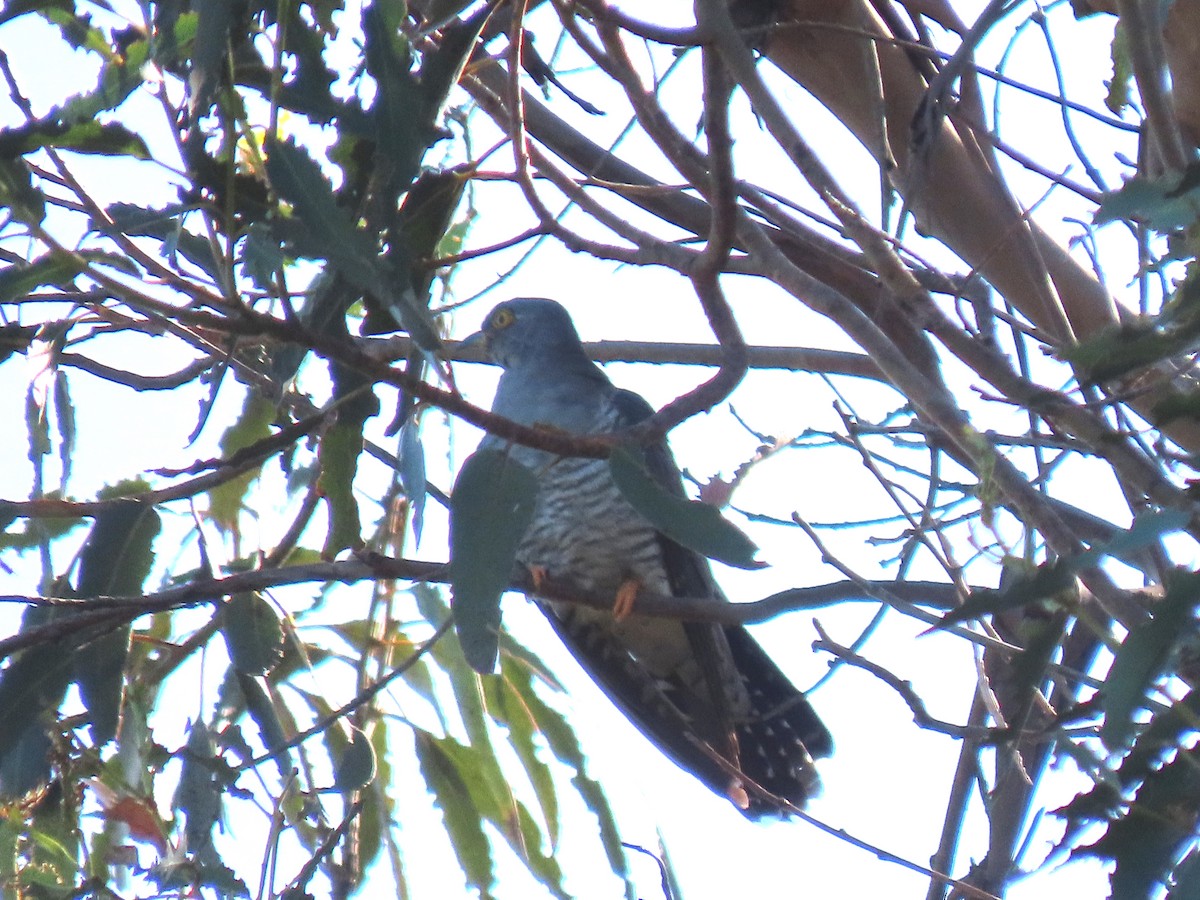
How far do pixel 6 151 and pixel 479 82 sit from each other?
1.28 meters

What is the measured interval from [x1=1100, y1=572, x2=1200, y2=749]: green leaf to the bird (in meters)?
1.87

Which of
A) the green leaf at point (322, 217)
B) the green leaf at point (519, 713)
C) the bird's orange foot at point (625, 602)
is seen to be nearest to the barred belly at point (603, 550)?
the green leaf at point (519, 713)

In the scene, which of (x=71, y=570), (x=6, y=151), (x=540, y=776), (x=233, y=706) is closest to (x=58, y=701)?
(x=71, y=570)

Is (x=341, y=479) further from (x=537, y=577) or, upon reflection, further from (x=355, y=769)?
(x=537, y=577)

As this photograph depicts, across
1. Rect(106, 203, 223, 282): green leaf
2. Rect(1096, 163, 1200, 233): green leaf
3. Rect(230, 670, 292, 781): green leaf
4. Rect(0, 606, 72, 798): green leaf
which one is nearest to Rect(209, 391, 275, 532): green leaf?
Rect(230, 670, 292, 781): green leaf

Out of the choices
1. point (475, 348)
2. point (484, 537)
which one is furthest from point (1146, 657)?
point (475, 348)

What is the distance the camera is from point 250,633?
2.31 meters

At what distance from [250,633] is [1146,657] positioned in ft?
5.08

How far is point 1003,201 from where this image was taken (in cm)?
254

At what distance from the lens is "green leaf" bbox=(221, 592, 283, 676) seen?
229cm

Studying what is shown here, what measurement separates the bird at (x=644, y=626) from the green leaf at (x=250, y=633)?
3.12ft

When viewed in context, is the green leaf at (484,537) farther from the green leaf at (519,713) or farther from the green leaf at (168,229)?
the green leaf at (519,713)

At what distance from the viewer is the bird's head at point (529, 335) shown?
393cm

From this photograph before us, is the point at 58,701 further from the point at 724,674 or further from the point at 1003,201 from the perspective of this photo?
the point at 1003,201
